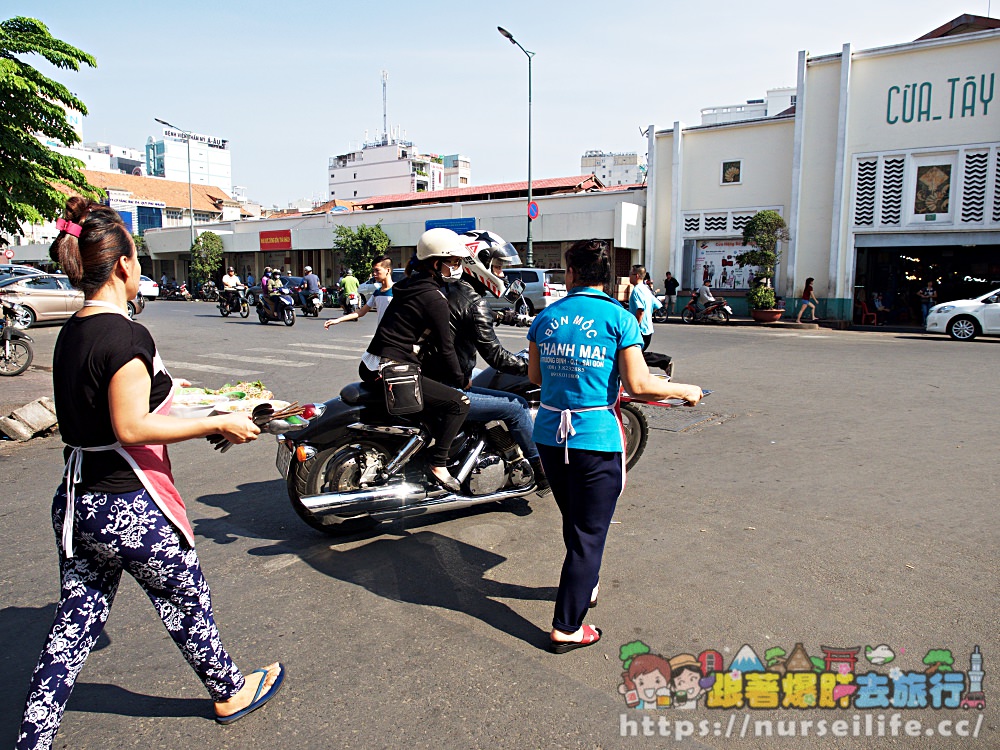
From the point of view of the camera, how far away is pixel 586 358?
9.86 feet

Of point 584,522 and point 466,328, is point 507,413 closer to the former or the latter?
point 466,328

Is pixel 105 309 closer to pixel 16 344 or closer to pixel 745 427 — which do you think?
pixel 745 427

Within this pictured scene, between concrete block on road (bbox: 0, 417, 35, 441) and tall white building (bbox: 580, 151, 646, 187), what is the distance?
3386 inches

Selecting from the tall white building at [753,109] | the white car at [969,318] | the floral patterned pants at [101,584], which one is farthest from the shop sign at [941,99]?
the floral patterned pants at [101,584]

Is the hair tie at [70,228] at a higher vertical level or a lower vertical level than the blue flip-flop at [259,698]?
higher

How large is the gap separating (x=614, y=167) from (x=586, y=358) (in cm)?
9834

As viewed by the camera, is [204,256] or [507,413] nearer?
[507,413]

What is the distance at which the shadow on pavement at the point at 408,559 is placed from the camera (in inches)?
138

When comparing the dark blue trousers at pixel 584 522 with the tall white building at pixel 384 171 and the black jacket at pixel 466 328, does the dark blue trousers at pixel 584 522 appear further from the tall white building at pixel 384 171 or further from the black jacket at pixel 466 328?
the tall white building at pixel 384 171

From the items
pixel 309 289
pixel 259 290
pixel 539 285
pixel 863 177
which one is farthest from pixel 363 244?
pixel 863 177

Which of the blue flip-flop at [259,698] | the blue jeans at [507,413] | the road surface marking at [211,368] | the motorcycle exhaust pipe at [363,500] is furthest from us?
the road surface marking at [211,368]

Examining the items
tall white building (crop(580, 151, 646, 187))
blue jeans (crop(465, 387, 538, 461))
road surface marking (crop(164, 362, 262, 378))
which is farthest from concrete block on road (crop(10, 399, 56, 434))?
tall white building (crop(580, 151, 646, 187))

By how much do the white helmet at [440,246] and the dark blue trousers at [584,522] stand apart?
158 centimetres

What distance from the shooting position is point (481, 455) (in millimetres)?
4453
